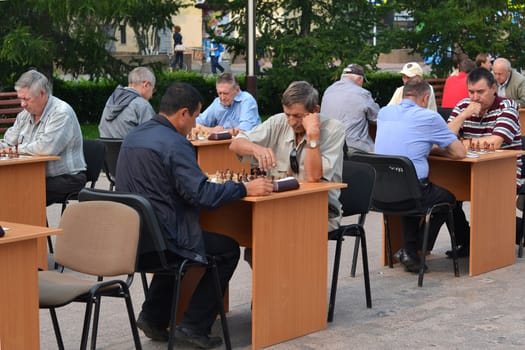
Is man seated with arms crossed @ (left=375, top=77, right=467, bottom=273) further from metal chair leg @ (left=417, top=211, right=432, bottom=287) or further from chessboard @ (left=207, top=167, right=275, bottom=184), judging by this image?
chessboard @ (left=207, top=167, right=275, bottom=184)

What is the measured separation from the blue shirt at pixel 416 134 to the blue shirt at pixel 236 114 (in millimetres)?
3208

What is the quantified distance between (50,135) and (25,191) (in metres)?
0.52

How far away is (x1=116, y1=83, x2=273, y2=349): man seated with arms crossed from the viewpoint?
20.4 feet

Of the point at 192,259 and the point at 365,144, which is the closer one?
the point at 192,259

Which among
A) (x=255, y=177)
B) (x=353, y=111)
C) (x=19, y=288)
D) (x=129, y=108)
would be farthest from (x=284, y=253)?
(x=353, y=111)

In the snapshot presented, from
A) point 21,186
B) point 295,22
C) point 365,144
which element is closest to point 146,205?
point 21,186

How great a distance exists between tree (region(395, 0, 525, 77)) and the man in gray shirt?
987 centimetres

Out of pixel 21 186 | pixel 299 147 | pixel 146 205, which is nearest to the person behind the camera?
pixel 146 205

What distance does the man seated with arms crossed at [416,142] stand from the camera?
848cm

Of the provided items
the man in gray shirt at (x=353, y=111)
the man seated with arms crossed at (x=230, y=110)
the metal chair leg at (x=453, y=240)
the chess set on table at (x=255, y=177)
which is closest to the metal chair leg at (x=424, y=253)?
the metal chair leg at (x=453, y=240)

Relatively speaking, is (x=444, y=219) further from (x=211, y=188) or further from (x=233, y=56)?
(x=233, y=56)

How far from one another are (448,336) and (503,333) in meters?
0.34

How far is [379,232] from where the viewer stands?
10508 mm

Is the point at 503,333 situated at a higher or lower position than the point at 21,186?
lower
